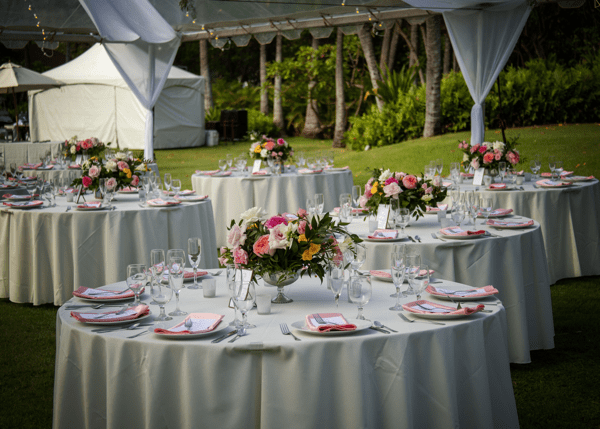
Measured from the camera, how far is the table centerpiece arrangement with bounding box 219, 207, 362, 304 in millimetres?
2934

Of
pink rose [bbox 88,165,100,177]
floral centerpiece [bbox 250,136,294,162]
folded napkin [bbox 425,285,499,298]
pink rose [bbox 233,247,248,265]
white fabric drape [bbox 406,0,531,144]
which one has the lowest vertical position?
folded napkin [bbox 425,285,499,298]

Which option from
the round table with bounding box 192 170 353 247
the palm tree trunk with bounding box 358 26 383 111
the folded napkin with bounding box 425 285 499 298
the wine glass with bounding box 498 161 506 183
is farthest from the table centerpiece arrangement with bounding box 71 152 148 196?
the palm tree trunk with bounding box 358 26 383 111

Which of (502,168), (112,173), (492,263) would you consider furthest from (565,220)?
(112,173)

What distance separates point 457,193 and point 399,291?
2.10 meters

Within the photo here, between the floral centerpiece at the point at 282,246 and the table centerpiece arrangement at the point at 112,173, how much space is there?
11.6ft

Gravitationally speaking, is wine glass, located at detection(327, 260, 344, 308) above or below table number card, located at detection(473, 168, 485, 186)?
below

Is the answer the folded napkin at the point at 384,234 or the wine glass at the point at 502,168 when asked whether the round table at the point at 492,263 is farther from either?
the wine glass at the point at 502,168

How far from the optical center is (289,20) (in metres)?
12.6

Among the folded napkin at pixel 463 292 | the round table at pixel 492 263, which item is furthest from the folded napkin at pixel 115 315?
the round table at pixel 492 263

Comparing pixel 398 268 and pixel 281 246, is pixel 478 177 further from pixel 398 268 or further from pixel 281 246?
pixel 281 246

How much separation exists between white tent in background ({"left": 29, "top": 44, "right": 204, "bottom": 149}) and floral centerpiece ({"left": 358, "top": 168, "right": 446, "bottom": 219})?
1886cm

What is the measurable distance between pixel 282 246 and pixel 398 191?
1.93 meters

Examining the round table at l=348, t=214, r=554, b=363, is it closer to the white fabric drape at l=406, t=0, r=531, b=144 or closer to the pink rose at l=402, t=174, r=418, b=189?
the pink rose at l=402, t=174, r=418, b=189

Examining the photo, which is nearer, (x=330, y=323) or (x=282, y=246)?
(x=330, y=323)
